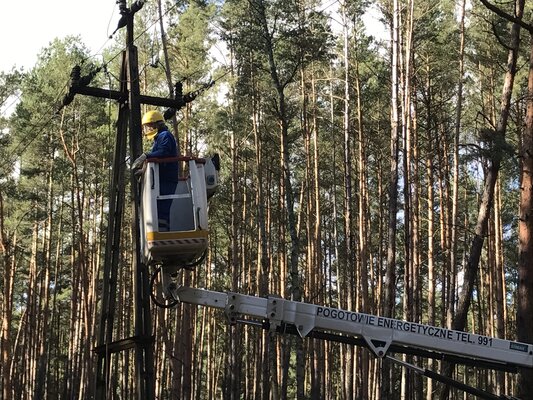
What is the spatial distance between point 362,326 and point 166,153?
2493 millimetres

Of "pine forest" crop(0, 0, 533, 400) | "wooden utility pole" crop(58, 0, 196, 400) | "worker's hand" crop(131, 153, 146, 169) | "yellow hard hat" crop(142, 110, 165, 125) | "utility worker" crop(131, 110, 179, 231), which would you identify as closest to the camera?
"utility worker" crop(131, 110, 179, 231)

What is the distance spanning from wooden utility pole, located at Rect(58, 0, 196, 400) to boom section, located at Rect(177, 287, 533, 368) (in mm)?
1008

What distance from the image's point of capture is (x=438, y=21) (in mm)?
23328

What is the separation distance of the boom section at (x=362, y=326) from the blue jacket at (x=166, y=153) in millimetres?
1087

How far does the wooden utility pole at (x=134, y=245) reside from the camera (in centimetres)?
721

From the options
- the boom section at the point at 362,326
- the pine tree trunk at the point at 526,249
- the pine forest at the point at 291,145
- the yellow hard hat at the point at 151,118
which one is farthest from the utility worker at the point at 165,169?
the pine forest at the point at 291,145

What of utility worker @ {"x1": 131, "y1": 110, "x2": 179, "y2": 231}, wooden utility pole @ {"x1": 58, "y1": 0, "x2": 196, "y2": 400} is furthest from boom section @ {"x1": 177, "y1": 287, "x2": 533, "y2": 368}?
wooden utility pole @ {"x1": 58, "y1": 0, "x2": 196, "y2": 400}

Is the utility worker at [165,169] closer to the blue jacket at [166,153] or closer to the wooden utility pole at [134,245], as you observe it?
the blue jacket at [166,153]

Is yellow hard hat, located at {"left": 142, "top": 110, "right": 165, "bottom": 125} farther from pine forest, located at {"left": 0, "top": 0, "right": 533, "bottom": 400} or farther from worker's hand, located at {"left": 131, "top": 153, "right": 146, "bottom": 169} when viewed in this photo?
pine forest, located at {"left": 0, "top": 0, "right": 533, "bottom": 400}

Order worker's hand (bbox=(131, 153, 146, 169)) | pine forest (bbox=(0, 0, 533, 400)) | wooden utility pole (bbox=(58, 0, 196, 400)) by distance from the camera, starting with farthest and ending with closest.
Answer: pine forest (bbox=(0, 0, 533, 400))
wooden utility pole (bbox=(58, 0, 196, 400))
worker's hand (bbox=(131, 153, 146, 169))

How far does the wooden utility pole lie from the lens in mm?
7211

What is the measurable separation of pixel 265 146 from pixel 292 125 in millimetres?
1411

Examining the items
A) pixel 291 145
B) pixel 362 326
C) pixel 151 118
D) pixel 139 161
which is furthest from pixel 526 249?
pixel 291 145

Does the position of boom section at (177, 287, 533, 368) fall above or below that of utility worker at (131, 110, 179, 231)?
below
